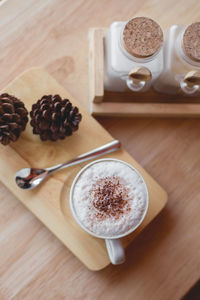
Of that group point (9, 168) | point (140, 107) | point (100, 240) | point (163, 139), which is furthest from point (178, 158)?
point (9, 168)

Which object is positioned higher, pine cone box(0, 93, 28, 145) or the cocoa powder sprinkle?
pine cone box(0, 93, 28, 145)

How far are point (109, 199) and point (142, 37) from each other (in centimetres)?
38

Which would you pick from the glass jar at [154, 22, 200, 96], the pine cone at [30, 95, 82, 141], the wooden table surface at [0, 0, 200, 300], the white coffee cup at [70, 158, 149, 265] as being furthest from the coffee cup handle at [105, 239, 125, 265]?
the glass jar at [154, 22, 200, 96]

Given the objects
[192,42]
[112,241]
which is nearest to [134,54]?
[192,42]

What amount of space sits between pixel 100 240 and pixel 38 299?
0.22m

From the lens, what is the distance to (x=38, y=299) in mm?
774

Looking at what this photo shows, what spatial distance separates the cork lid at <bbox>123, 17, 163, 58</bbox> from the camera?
0.69 m

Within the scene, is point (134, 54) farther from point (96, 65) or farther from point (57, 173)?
point (57, 173)

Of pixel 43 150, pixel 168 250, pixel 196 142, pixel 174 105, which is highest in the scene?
pixel 43 150

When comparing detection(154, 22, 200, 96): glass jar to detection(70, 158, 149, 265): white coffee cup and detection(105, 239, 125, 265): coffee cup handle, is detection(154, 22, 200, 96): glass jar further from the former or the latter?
detection(105, 239, 125, 265): coffee cup handle

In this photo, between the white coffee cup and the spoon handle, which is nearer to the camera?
the white coffee cup

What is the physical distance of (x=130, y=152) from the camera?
0.86 meters

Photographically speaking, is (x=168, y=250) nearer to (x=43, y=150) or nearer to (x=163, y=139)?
(x=163, y=139)

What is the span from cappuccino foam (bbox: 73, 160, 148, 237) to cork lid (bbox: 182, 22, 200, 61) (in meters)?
0.31
